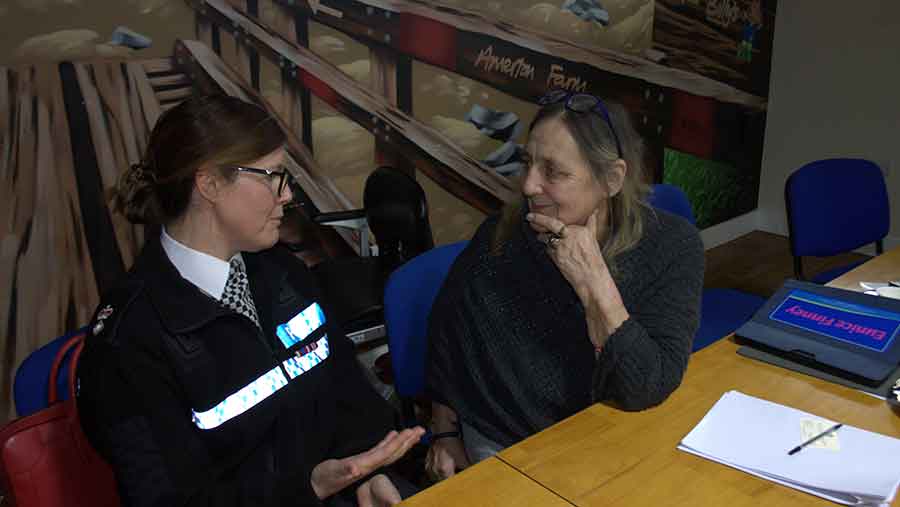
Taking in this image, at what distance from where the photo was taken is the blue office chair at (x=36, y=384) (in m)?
1.29

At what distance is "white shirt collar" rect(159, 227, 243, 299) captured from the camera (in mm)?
1266

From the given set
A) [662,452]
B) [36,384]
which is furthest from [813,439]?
[36,384]

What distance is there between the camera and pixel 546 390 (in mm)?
1505

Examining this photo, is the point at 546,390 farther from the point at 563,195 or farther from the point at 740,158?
the point at 740,158

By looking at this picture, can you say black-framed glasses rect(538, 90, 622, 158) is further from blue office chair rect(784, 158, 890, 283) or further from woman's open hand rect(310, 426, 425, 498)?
blue office chair rect(784, 158, 890, 283)

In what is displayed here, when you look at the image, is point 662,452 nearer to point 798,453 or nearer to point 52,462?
point 798,453

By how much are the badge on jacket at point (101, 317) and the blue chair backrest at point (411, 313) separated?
650 millimetres

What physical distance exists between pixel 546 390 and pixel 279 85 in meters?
1.83

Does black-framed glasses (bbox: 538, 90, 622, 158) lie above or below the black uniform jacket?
above

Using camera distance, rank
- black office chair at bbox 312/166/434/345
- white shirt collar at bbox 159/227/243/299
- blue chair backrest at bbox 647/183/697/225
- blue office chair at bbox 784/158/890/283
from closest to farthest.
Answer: white shirt collar at bbox 159/227/243/299
blue chair backrest at bbox 647/183/697/225
black office chair at bbox 312/166/434/345
blue office chair at bbox 784/158/890/283

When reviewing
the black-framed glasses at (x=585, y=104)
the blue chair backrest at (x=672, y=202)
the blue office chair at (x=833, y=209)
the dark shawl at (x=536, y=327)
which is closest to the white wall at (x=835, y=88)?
the blue office chair at (x=833, y=209)

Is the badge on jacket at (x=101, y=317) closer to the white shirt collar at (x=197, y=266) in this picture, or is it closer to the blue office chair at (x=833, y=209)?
the white shirt collar at (x=197, y=266)

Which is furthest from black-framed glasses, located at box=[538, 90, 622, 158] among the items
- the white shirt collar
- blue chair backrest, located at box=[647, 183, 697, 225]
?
blue chair backrest, located at box=[647, 183, 697, 225]

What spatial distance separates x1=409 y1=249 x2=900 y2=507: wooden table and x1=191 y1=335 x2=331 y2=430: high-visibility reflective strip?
39 cm
